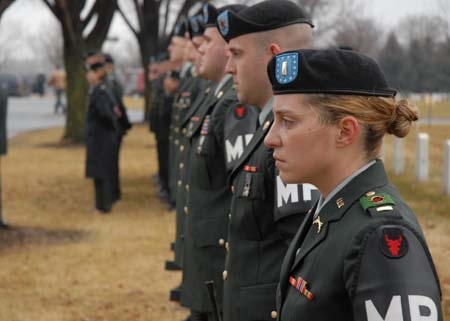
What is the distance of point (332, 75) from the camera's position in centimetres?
259

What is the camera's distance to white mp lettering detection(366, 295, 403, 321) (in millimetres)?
2293

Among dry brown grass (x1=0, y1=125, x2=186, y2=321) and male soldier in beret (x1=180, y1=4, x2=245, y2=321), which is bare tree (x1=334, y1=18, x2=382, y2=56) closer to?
dry brown grass (x1=0, y1=125, x2=186, y2=321)

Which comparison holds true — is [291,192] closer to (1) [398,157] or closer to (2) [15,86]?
(1) [398,157]

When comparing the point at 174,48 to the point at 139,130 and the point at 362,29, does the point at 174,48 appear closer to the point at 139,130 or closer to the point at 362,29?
the point at 139,130

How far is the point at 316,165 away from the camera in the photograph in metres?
2.61

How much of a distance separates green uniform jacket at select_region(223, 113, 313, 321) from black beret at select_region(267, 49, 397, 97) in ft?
3.71

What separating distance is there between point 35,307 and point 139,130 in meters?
23.2

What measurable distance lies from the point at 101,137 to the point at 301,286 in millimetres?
10714

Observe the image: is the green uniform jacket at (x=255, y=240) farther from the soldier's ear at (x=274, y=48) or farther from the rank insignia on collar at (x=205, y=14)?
the rank insignia on collar at (x=205, y=14)

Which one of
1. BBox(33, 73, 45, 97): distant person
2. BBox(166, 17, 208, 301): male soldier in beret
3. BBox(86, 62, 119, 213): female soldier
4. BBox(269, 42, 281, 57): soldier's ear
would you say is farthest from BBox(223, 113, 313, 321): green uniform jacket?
BBox(33, 73, 45, 97): distant person

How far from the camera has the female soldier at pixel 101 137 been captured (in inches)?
504

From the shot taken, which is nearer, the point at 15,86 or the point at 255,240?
the point at 255,240

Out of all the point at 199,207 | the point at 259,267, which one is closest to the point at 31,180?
the point at 199,207

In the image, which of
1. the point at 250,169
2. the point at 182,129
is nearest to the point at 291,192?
the point at 250,169
